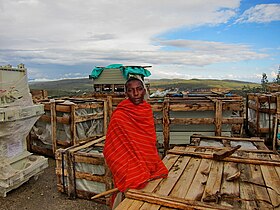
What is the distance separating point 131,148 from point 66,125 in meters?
4.99

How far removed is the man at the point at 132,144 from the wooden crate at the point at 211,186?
0.16 metres

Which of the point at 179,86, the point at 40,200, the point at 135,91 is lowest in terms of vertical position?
the point at 40,200

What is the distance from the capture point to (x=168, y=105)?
6305 millimetres

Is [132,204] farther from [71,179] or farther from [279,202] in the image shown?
[71,179]

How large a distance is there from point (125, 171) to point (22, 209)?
331 centimetres

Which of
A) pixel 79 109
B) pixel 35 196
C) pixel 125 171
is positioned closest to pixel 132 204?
pixel 125 171

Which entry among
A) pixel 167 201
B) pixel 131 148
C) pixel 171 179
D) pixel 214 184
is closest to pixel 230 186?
pixel 214 184

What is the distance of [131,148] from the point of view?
9.36ft

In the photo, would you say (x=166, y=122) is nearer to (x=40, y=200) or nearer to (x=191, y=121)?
(x=191, y=121)

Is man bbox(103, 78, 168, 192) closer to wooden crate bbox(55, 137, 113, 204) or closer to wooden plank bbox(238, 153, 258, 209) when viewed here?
wooden plank bbox(238, 153, 258, 209)

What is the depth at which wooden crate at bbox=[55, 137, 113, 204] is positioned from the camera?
479 cm

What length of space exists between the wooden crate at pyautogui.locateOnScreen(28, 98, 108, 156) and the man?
14.5 feet

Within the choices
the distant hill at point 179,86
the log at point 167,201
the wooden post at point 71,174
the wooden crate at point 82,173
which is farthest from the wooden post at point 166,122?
the distant hill at point 179,86

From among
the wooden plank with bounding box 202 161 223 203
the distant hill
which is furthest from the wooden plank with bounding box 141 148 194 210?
the distant hill
